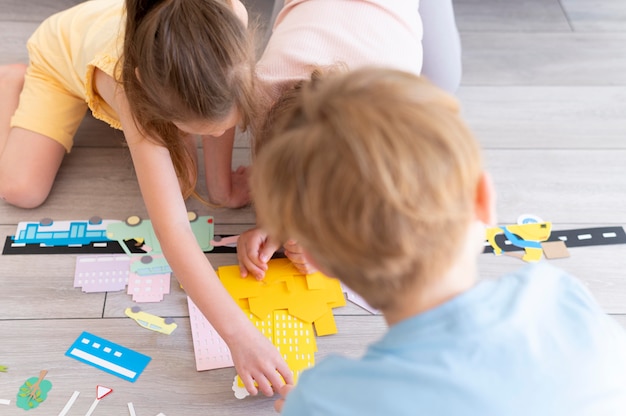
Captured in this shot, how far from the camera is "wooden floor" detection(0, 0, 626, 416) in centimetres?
103

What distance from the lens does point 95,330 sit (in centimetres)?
109

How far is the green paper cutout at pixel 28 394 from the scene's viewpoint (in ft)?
3.24

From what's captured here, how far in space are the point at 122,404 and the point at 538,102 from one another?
1.13 metres

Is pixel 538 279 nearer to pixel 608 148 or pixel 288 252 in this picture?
pixel 288 252

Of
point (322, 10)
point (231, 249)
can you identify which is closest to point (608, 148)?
point (322, 10)

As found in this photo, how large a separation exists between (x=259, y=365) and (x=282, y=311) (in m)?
0.17

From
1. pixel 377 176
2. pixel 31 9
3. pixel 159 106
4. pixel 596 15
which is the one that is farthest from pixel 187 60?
pixel 596 15

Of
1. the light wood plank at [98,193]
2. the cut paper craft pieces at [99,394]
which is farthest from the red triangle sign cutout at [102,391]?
the light wood plank at [98,193]

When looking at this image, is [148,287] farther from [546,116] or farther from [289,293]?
[546,116]

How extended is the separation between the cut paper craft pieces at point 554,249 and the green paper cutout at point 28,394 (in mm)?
913

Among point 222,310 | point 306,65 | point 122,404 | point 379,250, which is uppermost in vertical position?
point 379,250

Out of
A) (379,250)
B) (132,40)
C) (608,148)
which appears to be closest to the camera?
(379,250)

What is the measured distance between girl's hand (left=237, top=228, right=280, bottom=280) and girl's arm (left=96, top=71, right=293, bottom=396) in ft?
0.43

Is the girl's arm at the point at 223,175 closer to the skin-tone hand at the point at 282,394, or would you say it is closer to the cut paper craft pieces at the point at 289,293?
the cut paper craft pieces at the point at 289,293
